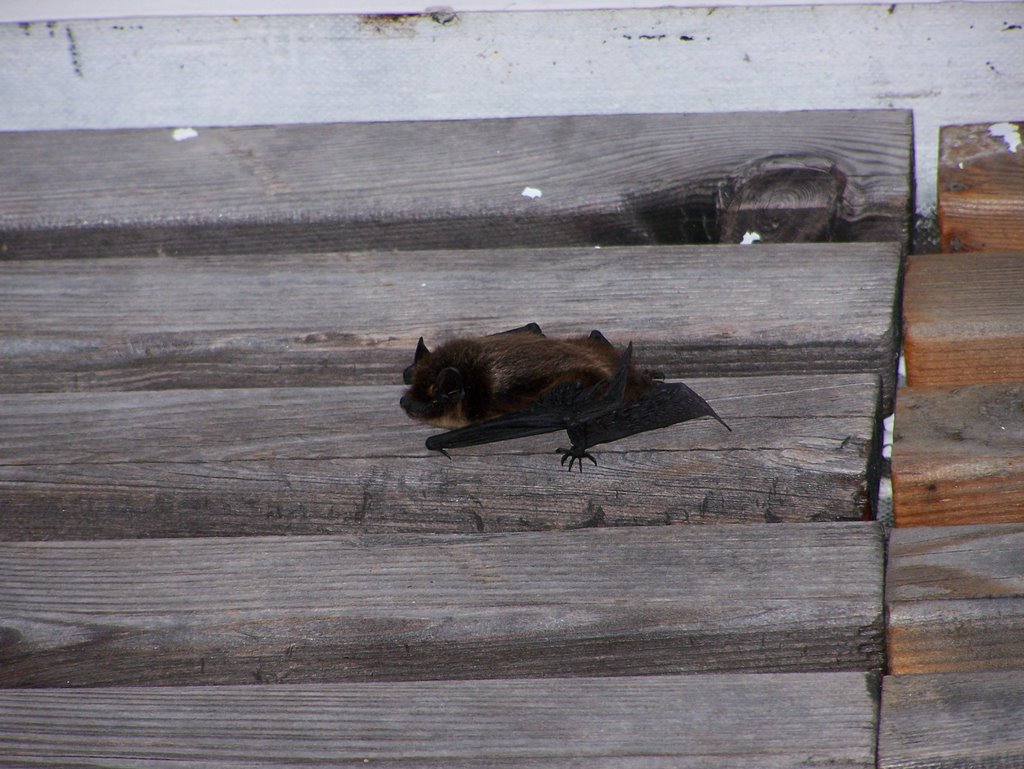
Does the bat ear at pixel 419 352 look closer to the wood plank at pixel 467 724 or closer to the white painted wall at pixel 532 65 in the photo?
the wood plank at pixel 467 724

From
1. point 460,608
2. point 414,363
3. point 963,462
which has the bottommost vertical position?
point 460,608

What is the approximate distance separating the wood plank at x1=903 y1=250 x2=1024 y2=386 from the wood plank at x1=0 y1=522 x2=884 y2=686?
2.68 feet

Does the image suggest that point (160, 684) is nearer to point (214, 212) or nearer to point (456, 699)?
point (456, 699)

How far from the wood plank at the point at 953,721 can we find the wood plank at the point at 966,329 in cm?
117

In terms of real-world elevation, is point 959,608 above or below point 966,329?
below

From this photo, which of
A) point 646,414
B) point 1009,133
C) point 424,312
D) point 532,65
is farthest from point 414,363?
point 1009,133

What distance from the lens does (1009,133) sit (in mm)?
3936

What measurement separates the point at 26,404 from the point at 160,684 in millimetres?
1105

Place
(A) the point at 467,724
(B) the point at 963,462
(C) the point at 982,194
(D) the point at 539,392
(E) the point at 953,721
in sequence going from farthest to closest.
Result: (D) the point at 539,392
(C) the point at 982,194
(B) the point at 963,462
(A) the point at 467,724
(E) the point at 953,721

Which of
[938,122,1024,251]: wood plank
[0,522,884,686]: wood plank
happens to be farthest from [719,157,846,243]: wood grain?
[0,522,884,686]: wood plank

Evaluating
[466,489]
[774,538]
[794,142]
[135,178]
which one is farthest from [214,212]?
[774,538]

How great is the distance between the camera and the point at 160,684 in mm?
2770

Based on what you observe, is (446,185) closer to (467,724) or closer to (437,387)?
(437,387)

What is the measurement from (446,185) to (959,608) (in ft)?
7.41
